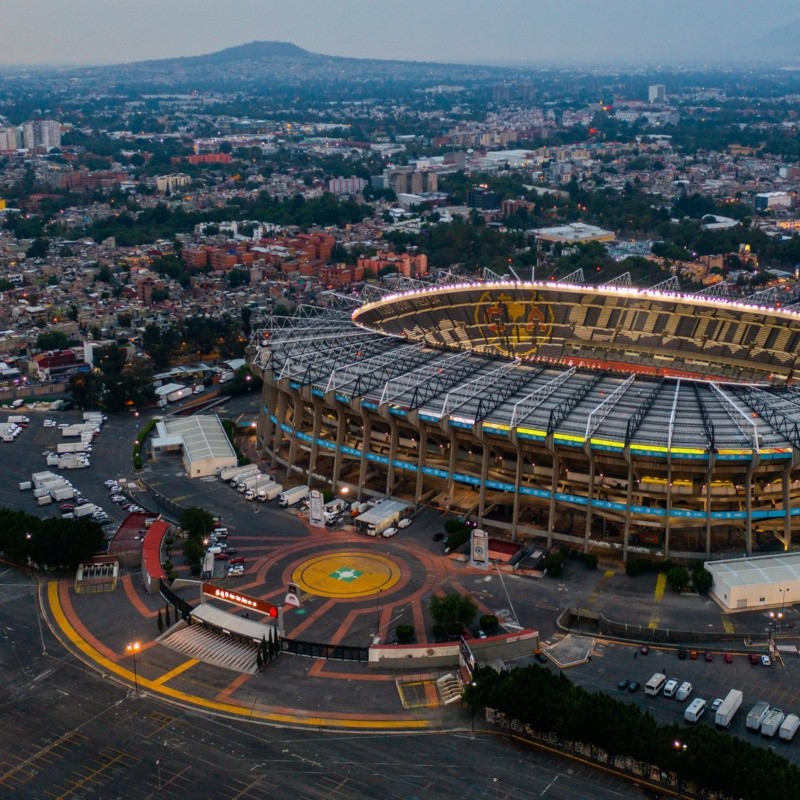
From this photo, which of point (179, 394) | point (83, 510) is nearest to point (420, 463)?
point (83, 510)

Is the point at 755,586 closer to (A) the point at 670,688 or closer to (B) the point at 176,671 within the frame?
(A) the point at 670,688

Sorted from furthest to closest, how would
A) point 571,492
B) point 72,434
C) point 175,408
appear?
point 175,408 < point 72,434 < point 571,492

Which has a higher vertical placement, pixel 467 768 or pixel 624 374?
pixel 624 374

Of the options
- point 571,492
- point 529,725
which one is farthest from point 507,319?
point 529,725

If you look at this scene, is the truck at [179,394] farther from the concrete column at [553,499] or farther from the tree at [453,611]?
the tree at [453,611]

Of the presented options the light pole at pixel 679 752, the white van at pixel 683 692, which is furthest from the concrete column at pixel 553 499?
the light pole at pixel 679 752

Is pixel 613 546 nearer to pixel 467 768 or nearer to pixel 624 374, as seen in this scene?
pixel 624 374
